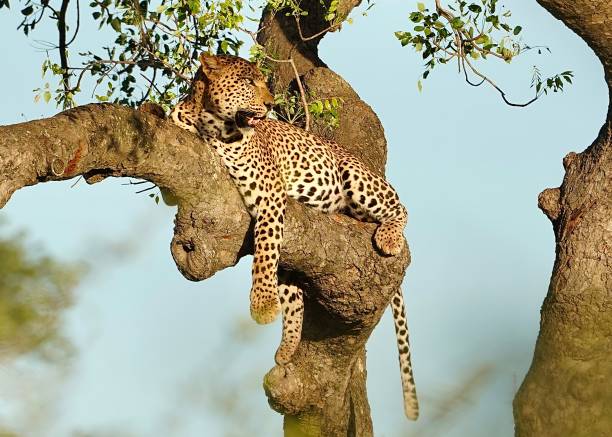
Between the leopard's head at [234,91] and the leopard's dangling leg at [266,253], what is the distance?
0.54m

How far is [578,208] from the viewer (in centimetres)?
593

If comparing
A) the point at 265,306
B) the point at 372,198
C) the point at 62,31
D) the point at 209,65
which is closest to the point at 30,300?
the point at 265,306

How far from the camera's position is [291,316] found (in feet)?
22.2

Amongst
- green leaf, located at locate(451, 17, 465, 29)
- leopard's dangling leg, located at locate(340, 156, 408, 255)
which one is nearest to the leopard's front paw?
leopard's dangling leg, located at locate(340, 156, 408, 255)

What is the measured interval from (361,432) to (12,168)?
191 inches

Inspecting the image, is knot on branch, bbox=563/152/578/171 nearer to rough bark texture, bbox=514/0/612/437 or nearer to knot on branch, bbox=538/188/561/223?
rough bark texture, bbox=514/0/612/437

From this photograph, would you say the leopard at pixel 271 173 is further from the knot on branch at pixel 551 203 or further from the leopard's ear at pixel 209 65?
the knot on branch at pixel 551 203

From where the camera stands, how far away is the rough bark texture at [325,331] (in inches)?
276

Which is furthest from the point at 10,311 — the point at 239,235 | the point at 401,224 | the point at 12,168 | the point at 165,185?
the point at 401,224

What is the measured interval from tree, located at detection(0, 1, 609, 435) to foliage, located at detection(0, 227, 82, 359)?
2.34 metres

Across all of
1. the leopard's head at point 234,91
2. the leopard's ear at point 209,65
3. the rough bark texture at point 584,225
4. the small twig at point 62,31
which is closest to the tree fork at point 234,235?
the leopard's head at point 234,91

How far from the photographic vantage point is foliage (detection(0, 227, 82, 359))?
2.41ft

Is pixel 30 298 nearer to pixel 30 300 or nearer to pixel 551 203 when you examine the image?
pixel 30 300

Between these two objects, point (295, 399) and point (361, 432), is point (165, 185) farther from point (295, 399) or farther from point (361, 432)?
point (361, 432)
